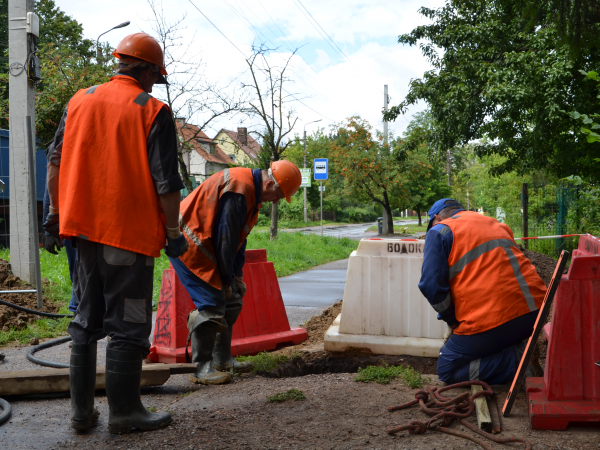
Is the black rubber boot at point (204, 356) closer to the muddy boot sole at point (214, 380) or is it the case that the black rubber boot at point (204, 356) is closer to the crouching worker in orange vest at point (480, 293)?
the muddy boot sole at point (214, 380)

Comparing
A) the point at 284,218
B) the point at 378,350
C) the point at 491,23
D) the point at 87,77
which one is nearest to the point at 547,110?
the point at 491,23

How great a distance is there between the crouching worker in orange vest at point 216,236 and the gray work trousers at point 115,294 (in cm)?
106

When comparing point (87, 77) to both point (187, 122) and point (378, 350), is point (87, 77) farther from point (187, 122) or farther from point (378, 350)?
point (378, 350)

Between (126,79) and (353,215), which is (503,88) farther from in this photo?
(353,215)

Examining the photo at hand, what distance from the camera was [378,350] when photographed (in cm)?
523

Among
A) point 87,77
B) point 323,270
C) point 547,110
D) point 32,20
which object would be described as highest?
point 87,77

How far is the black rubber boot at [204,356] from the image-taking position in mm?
4328

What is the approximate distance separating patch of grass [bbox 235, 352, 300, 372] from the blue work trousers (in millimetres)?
1546

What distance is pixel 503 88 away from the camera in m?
12.5

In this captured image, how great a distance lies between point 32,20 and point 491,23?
11061 mm

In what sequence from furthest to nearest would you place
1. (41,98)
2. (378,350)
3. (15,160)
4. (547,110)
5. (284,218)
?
(284,218)
(41,98)
(547,110)
(15,160)
(378,350)

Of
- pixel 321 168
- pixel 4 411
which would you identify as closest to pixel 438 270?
pixel 4 411

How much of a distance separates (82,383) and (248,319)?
2.48 meters

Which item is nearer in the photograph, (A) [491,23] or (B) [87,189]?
(B) [87,189]
